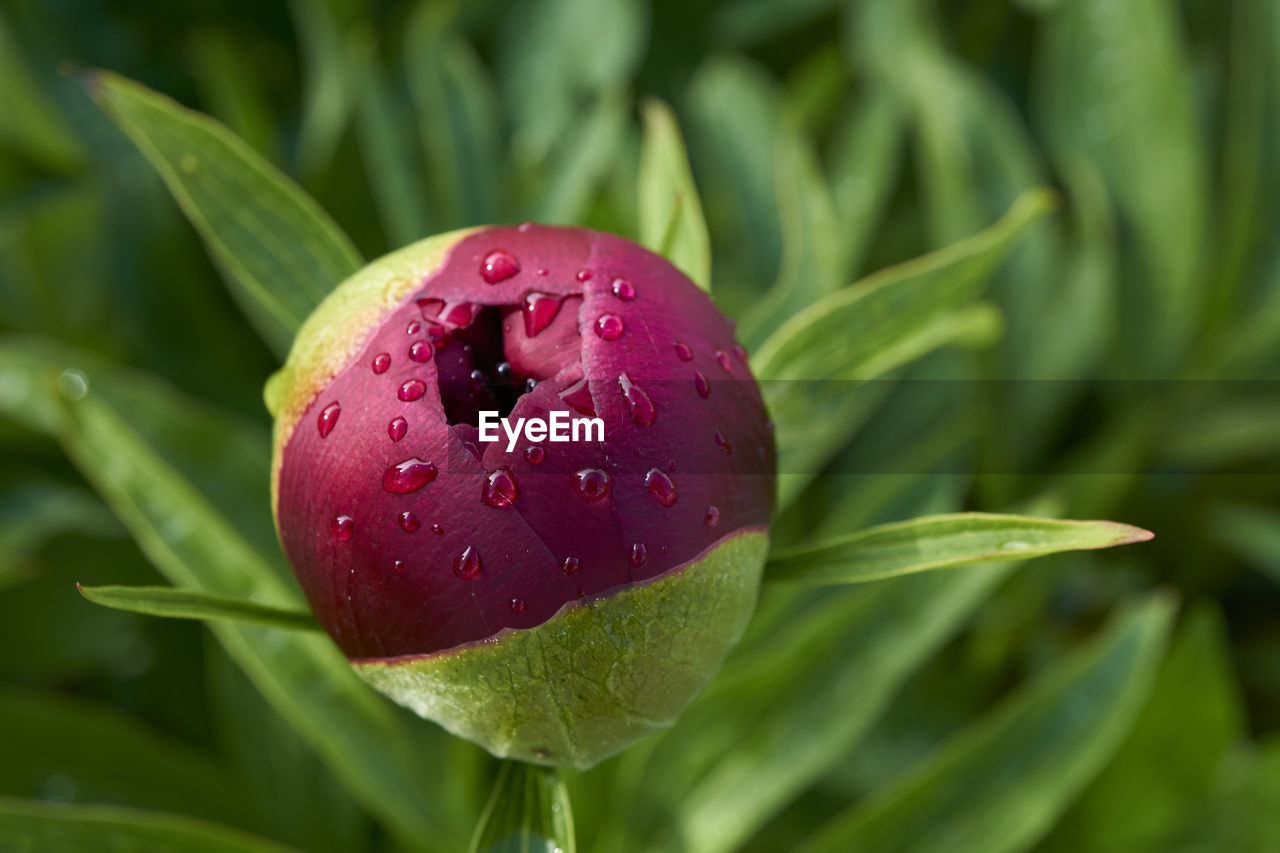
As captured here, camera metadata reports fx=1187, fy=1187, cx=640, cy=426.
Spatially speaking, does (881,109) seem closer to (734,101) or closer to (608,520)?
(734,101)

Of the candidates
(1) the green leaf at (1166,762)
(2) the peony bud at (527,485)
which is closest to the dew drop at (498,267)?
(2) the peony bud at (527,485)

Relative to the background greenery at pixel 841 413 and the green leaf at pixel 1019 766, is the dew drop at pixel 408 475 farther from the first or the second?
the green leaf at pixel 1019 766

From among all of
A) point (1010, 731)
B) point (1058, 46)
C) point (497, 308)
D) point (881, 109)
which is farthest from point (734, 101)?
point (497, 308)

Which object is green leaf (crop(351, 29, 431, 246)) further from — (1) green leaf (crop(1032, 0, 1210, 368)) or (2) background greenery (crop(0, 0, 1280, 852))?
(1) green leaf (crop(1032, 0, 1210, 368))

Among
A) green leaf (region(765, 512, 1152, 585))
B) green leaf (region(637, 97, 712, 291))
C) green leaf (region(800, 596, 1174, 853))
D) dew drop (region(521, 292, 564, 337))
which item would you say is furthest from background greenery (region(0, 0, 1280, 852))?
dew drop (region(521, 292, 564, 337))

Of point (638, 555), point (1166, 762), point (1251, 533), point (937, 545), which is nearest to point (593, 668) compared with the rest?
point (638, 555)

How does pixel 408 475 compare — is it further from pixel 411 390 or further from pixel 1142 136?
pixel 1142 136
